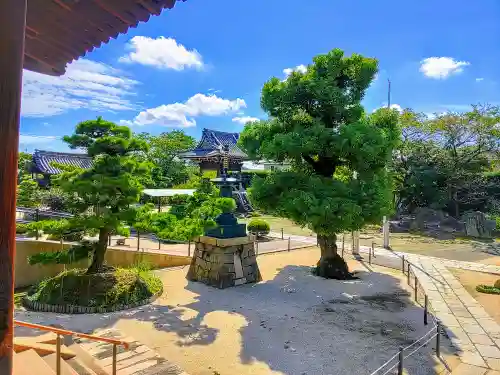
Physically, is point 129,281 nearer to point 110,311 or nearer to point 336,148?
point 110,311

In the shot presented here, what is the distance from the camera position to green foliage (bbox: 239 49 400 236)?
10.8m

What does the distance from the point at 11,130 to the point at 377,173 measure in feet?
38.8

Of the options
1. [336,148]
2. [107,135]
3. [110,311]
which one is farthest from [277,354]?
[107,135]

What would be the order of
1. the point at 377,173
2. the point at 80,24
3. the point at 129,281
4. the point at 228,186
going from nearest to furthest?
the point at 80,24, the point at 129,281, the point at 377,173, the point at 228,186

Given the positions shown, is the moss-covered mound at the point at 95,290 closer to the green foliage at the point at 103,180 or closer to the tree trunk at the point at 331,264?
the green foliage at the point at 103,180

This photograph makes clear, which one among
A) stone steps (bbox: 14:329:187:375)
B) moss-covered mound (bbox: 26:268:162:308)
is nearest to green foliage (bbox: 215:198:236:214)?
moss-covered mound (bbox: 26:268:162:308)

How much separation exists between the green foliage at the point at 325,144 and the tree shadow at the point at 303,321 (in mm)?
2119

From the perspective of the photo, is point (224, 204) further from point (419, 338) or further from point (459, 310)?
point (459, 310)

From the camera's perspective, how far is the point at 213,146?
108 ft

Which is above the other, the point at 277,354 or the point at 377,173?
the point at 377,173

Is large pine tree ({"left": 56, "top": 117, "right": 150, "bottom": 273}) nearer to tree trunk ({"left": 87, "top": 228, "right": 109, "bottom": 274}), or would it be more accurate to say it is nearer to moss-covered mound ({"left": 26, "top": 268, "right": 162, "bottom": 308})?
tree trunk ({"left": 87, "top": 228, "right": 109, "bottom": 274})

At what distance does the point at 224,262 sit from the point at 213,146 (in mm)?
22131

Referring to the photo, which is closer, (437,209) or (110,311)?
(110,311)

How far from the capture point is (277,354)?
23.4ft
